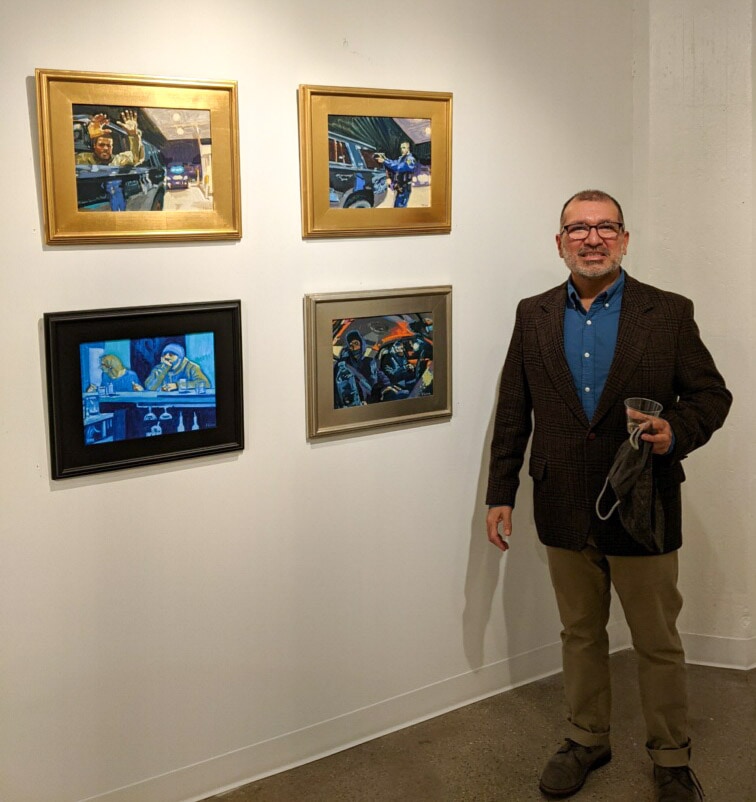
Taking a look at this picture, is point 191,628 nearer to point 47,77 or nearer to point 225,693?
point 225,693

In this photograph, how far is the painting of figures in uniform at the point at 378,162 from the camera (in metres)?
2.72

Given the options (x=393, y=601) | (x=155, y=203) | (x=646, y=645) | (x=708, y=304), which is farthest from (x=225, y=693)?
(x=708, y=304)

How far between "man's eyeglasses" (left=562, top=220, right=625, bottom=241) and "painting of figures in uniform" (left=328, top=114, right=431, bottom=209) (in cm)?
46

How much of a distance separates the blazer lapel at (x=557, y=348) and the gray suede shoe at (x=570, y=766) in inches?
37.4

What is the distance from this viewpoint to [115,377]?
8.00 feet

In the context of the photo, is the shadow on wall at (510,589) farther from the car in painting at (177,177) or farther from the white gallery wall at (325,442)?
the car in painting at (177,177)

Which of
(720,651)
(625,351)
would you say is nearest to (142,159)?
(625,351)

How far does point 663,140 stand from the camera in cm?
332

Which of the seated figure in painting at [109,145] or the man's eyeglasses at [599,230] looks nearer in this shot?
the seated figure in painting at [109,145]

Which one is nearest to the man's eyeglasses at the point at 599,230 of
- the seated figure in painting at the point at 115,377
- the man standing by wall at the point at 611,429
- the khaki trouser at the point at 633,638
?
the man standing by wall at the point at 611,429

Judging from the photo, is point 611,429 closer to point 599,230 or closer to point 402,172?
point 599,230

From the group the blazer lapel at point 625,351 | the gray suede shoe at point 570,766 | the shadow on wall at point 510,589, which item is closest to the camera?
the blazer lapel at point 625,351

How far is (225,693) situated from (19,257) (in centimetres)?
130

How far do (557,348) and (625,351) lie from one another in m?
0.19
